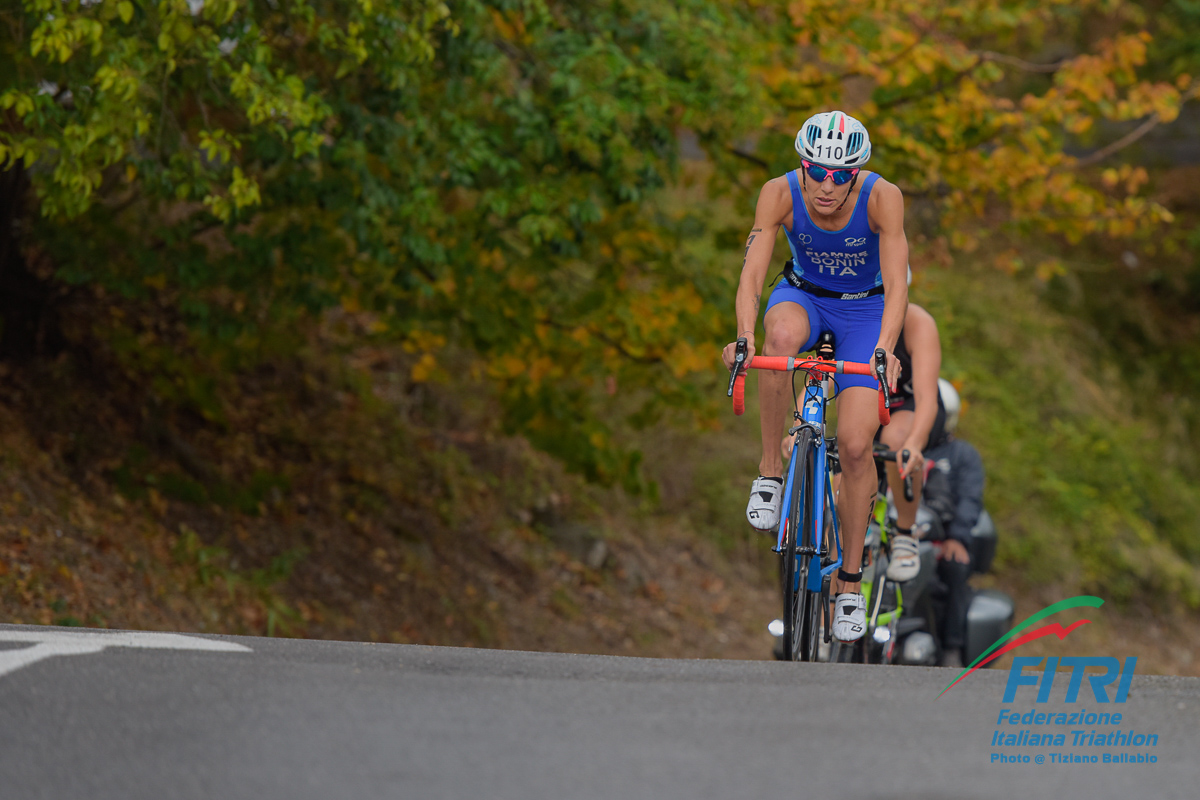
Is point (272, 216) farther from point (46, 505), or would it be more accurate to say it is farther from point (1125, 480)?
point (1125, 480)

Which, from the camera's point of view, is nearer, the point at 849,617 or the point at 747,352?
the point at 747,352

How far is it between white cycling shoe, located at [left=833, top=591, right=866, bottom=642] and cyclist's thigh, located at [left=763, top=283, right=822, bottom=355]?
1117mm

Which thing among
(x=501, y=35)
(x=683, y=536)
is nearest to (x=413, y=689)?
(x=501, y=35)

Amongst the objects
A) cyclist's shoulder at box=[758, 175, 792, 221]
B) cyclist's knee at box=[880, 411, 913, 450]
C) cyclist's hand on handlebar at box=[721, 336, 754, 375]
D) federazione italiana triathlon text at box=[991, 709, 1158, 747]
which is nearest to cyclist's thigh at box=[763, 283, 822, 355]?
cyclist's hand on handlebar at box=[721, 336, 754, 375]

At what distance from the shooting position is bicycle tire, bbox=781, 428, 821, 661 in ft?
19.0

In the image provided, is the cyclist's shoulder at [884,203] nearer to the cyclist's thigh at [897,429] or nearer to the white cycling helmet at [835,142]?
the white cycling helmet at [835,142]

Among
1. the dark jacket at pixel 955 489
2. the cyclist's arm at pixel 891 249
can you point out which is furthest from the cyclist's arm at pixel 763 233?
the dark jacket at pixel 955 489

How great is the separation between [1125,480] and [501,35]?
13294 mm

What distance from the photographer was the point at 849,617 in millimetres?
5836

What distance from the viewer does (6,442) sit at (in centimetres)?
1021

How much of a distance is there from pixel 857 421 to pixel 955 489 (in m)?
2.90

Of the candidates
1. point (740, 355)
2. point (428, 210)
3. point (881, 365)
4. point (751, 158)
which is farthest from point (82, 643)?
point (751, 158)

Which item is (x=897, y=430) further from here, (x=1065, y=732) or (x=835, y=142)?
(x=1065, y=732)

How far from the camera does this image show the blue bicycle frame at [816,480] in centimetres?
577
